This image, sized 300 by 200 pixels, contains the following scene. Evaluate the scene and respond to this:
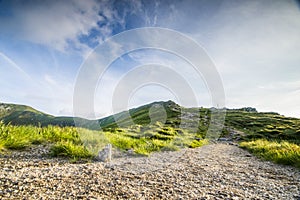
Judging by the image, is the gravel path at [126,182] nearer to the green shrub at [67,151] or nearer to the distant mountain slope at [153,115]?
the green shrub at [67,151]

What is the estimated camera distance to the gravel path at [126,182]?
488cm

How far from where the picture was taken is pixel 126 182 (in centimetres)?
597

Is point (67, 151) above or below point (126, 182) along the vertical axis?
above

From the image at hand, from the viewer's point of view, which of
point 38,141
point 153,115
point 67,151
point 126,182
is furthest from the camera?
point 153,115

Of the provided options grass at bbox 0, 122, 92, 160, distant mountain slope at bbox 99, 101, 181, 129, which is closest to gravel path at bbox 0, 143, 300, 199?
grass at bbox 0, 122, 92, 160

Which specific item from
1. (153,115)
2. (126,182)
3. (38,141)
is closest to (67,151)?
(38,141)

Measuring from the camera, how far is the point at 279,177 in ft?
26.8

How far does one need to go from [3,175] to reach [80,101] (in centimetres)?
564

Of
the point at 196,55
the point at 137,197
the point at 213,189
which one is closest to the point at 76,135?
the point at 137,197

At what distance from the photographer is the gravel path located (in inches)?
192

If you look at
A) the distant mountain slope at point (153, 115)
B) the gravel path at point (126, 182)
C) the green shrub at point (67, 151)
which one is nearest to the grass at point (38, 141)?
the green shrub at point (67, 151)

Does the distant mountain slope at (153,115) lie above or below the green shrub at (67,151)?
above

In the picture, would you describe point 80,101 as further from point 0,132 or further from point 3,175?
point 3,175

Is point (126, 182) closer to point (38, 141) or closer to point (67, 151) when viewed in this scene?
Answer: point (67, 151)
